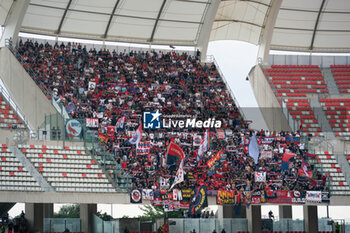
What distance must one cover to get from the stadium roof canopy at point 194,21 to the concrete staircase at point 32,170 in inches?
557

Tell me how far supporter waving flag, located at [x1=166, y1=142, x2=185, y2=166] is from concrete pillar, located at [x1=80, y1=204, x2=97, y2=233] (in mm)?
5365

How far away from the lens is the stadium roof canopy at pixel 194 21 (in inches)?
2228

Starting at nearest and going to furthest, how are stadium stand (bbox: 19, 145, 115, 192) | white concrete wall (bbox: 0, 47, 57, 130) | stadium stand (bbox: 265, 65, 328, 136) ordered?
stadium stand (bbox: 19, 145, 115, 192) < white concrete wall (bbox: 0, 47, 57, 130) < stadium stand (bbox: 265, 65, 328, 136)

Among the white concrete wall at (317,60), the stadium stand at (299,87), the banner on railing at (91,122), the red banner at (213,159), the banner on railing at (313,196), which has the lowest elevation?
the banner on railing at (313,196)

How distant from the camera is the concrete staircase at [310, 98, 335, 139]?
182ft

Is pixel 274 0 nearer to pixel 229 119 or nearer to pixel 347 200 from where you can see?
pixel 229 119

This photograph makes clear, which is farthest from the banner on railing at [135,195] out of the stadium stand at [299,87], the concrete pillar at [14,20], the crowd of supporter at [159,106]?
the stadium stand at [299,87]

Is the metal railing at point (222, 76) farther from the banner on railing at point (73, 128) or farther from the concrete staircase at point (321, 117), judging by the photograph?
the banner on railing at point (73, 128)

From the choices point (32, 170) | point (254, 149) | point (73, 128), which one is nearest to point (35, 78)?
point (73, 128)

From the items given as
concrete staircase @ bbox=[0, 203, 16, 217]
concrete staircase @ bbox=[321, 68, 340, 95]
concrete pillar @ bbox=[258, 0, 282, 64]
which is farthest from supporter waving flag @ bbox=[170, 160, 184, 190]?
concrete staircase @ bbox=[321, 68, 340, 95]

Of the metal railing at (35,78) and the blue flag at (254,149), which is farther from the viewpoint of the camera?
the metal railing at (35,78)

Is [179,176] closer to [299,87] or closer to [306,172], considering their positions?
[306,172]

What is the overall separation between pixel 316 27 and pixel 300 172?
19.5 metres

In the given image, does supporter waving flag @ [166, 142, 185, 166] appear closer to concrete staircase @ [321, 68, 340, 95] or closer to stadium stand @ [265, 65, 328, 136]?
stadium stand @ [265, 65, 328, 136]
